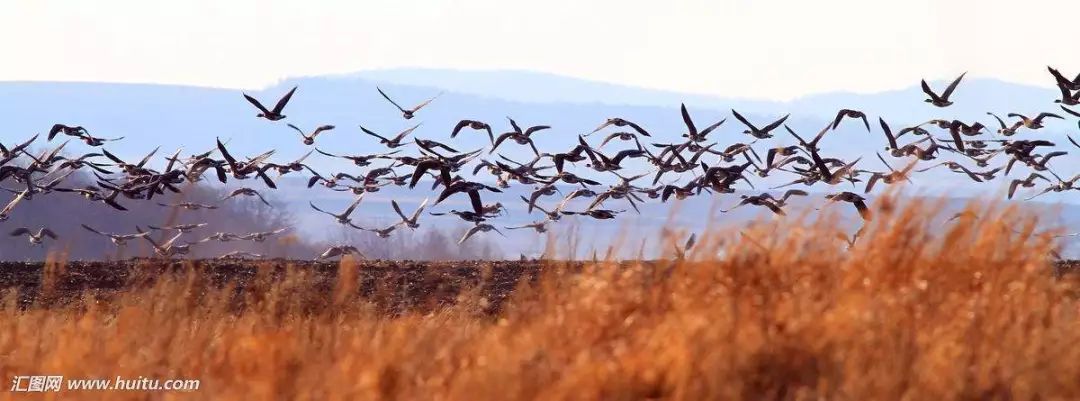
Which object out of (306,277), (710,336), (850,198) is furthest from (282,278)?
(710,336)

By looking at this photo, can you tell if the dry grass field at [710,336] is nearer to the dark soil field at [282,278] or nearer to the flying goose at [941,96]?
the dark soil field at [282,278]

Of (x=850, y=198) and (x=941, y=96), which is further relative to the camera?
(x=941, y=96)

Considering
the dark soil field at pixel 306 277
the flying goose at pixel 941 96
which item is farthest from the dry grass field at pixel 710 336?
the flying goose at pixel 941 96

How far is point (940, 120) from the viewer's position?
553 inches

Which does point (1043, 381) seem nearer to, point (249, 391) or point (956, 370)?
point (956, 370)

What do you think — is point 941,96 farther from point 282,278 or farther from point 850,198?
point 282,278

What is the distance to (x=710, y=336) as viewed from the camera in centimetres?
694

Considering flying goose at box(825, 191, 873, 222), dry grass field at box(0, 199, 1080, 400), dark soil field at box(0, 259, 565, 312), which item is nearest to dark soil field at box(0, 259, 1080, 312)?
dark soil field at box(0, 259, 565, 312)

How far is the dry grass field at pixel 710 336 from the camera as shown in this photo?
6555 mm

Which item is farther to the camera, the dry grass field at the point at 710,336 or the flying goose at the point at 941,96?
the flying goose at the point at 941,96

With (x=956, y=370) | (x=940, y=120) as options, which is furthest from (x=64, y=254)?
(x=940, y=120)

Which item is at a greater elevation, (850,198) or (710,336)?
(850,198)

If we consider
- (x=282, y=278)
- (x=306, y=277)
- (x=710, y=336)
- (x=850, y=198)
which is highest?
(x=850, y=198)

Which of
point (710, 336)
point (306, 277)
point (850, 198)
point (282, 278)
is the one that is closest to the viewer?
point (710, 336)
